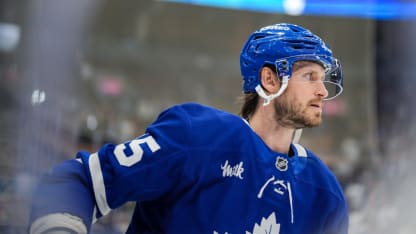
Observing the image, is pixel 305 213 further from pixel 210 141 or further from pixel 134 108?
pixel 134 108

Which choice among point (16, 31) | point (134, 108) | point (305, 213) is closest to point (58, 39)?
point (16, 31)

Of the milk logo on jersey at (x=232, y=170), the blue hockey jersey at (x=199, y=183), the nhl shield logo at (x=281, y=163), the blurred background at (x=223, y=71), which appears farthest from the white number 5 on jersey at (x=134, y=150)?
the blurred background at (x=223, y=71)

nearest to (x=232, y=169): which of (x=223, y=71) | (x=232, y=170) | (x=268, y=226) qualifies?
(x=232, y=170)

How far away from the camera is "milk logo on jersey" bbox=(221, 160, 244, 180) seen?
1.09m

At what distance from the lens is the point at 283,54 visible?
114cm

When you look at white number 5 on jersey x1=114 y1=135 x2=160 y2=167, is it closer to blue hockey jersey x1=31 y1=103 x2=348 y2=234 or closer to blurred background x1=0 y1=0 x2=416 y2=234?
blue hockey jersey x1=31 y1=103 x2=348 y2=234

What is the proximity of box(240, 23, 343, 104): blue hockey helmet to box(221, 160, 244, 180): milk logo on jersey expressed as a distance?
0.49 ft

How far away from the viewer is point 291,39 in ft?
3.76

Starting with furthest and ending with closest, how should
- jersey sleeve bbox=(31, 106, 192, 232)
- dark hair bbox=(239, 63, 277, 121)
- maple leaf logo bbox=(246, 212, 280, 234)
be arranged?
dark hair bbox=(239, 63, 277, 121) < maple leaf logo bbox=(246, 212, 280, 234) < jersey sleeve bbox=(31, 106, 192, 232)

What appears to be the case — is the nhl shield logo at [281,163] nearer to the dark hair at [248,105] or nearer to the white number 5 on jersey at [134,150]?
the dark hair at [248,105]

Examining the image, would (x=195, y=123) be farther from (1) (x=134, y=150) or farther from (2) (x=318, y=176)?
(2) (x=318, y=176)

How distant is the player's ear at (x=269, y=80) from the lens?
1163 mm

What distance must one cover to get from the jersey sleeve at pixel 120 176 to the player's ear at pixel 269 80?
186mm

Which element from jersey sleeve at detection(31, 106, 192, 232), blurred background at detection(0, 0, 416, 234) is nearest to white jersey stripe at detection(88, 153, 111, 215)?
jersey sleeve at detection(31, 106, 192, 232)
